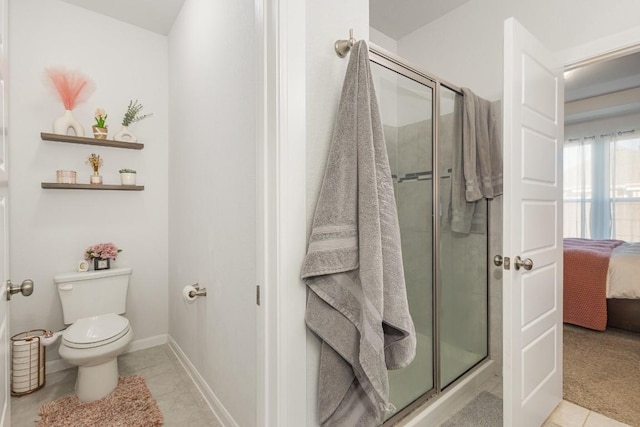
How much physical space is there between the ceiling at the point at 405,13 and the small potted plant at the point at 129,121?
78.0 inches

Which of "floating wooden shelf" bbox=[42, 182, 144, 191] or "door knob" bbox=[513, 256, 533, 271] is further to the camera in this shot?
"floating wooden shelf" bbox=[42, 182, 144, 191]

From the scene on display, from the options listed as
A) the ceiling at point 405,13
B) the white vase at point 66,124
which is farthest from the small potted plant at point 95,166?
the ceiling at point 405,13

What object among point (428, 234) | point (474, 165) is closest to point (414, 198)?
point (428, 234)

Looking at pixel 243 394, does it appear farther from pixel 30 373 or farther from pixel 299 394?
pixel 30 373

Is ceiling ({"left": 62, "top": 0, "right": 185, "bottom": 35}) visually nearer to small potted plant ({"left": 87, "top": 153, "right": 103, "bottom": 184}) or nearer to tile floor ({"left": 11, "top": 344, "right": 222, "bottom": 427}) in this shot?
small potted plant ({"left": 87, "top": 153, "right": 103, "bottom": 184})

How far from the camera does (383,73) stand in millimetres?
1454

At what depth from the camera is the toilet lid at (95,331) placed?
1.81 meters

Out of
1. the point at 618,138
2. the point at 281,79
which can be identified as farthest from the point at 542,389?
the point at 618,138

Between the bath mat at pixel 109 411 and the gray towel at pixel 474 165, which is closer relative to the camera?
the bath mat at pixel 109 411

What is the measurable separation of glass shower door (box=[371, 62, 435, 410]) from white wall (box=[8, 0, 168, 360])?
6.56 ft

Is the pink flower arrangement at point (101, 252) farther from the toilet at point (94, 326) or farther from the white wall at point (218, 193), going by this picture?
the white wall at point (218, 193)

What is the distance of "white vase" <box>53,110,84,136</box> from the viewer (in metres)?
2.15

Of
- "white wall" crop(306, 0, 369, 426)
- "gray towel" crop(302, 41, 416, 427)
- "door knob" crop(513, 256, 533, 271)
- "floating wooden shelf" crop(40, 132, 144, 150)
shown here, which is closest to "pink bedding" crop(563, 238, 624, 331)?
"door knob" crop(513, 256, 533, 271)

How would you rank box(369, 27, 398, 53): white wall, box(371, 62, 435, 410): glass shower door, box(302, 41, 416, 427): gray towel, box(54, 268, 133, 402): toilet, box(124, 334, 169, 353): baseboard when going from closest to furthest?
box(302, 41, 416, 427): gray towel < box(371, 62, 435, 410): glass shower door < box(54, 268, 133, 402): toilet < box(124, 334, 169, 353): baseboard < box(369, 27, 398, 53): white wall
